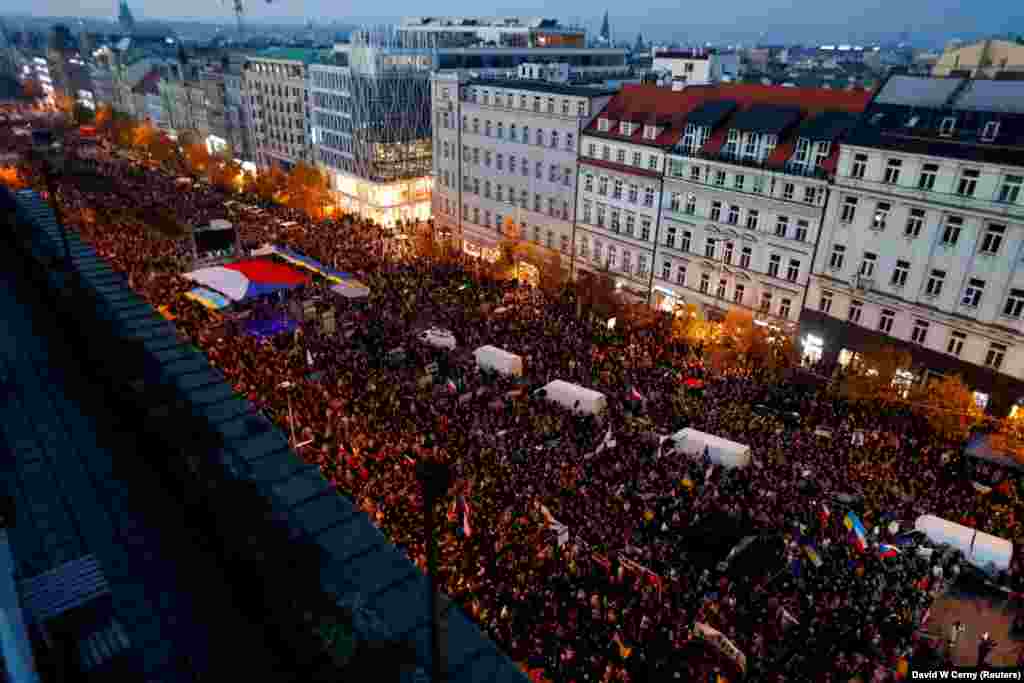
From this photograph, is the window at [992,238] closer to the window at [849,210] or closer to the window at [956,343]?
the window at [956,343]

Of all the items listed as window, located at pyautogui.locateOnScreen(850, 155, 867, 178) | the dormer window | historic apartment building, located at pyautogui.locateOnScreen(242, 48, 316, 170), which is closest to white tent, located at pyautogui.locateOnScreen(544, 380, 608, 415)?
window, located at pyautogui.locateOnScreen(850, 155, 867, 178)

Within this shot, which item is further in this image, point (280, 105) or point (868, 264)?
point (280, 105)

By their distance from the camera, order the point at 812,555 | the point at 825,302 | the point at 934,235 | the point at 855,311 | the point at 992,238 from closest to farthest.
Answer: the point at 812,555, the point at 992,238, the point at 934,235, the point at 855,311, the point at 825,302

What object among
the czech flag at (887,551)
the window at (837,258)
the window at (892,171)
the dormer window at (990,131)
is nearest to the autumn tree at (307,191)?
the window at (837,258)

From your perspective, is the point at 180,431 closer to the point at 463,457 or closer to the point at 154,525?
the point at 154,525

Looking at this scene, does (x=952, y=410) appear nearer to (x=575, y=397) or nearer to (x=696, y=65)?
(x=575, y=397)

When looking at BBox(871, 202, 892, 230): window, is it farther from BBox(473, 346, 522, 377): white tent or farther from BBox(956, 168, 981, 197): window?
BBox(473, 346, 522, 377): white tent

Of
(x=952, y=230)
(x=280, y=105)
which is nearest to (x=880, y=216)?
(x=952, y=230)
